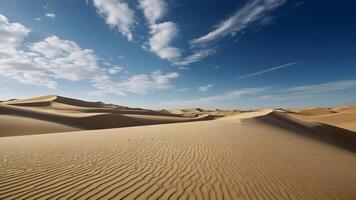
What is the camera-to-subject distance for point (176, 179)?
5.86m

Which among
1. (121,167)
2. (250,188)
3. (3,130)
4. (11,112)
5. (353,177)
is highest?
(11,112)

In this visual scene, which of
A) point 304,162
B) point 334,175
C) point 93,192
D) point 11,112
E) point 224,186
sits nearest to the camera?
point 93,192

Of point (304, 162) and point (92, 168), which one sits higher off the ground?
point (92, 168)

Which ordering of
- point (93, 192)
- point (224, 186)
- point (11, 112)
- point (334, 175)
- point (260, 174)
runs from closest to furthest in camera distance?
1. point (93, 192)
2. point (224, 186)
3. point (260, 174)
4. point (334, 175)
5. point (11, 112)

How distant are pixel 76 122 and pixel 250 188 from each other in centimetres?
2363

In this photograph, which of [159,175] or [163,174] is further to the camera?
[163,174]

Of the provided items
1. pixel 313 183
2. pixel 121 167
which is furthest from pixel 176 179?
pixel 313 183

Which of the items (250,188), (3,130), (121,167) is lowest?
(250,188)

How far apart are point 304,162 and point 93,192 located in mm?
7879

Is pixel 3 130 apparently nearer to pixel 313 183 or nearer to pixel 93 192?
pixel 93 192

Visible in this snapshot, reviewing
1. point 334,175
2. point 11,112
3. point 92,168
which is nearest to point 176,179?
point 92,168

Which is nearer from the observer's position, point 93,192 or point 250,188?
point 93,192

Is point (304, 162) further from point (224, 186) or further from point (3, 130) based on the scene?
point (3, 130)

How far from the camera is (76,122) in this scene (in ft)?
84.2
